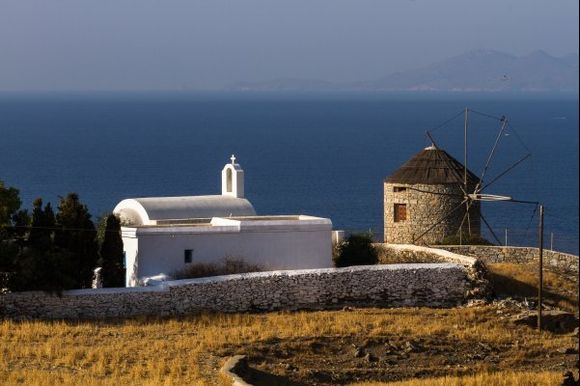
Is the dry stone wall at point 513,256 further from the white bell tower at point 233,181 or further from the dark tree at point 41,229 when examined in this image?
the dark tree at point 41,229

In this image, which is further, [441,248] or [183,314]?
[441,248]

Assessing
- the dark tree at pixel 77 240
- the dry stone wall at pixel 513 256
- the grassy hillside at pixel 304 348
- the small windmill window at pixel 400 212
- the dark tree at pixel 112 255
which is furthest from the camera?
the small windmill window at pixel 400 212

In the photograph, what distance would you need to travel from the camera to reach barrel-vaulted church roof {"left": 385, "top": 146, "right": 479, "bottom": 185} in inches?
1729

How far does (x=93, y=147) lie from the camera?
14788 cm

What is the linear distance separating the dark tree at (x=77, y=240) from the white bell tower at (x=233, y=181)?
6.47m

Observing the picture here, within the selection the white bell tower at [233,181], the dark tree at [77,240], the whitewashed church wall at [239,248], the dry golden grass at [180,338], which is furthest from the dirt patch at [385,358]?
the white bell tower at [233,181]

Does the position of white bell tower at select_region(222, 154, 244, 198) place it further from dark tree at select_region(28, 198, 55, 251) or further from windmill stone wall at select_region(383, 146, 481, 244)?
dark tree at select_region(28, 198, 55, 251)

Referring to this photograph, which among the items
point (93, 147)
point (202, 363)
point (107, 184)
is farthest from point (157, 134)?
point (202, 363)

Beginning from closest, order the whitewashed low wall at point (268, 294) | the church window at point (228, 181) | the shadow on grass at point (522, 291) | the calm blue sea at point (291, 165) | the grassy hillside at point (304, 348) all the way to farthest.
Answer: the grassy hillside at point (304, 348), the whitewashed low wall at point (268, 294), the shadow on grass at point (522, 291), the church window at point (228, 181), the calm blue sea at point (291, 165)

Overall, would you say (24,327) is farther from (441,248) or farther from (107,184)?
(107,184)

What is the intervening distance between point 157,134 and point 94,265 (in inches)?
5838

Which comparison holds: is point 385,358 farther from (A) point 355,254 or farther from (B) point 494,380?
(A) point 355,254

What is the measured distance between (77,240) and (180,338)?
4374mm

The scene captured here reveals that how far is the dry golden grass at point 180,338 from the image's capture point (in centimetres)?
2684
